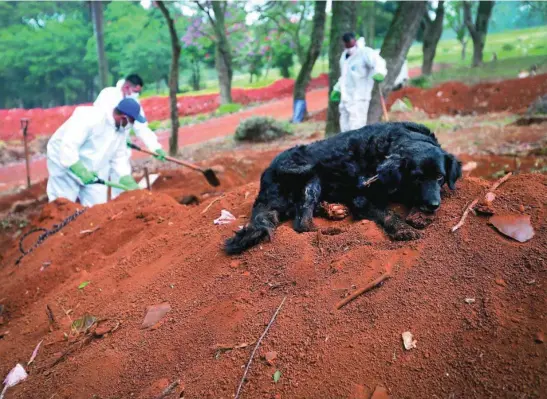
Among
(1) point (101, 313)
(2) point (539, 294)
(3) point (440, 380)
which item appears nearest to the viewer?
(3) point (440, 380)

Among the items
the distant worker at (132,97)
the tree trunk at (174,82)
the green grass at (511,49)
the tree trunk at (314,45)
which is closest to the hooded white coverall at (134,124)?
the distant worker at (132,97)

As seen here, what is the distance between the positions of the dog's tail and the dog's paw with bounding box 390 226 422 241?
83 cm

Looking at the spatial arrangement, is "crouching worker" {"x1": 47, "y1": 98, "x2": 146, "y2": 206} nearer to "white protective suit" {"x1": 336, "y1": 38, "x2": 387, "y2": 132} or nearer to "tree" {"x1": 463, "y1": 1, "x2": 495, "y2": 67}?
"white protective suit" {"x1": 336, "y1": 38, "x2": 387, "y2": 132}

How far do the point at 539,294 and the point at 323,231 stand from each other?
1.31m

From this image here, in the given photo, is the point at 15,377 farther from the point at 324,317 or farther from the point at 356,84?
the point at 356,84

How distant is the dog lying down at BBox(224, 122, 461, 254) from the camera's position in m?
2.62

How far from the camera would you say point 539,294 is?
1962 mm

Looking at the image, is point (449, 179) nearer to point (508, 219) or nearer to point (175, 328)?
point (508, 219)

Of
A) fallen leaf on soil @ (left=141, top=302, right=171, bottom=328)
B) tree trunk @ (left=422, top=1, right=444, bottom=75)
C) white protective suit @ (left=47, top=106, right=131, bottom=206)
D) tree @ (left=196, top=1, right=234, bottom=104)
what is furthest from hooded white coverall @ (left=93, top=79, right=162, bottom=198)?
tree trunk @ (left=422, top=1, right=444, bottom=75)

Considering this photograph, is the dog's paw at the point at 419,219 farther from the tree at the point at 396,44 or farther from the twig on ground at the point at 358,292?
the tree at the point at 396,44

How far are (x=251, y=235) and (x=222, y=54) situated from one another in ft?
64.1

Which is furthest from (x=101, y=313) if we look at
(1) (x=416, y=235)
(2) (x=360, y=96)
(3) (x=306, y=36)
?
(3) (x=306, y=36)

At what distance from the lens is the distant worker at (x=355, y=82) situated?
843 cm

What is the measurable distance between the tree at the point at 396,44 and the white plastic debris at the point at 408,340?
7006mm
